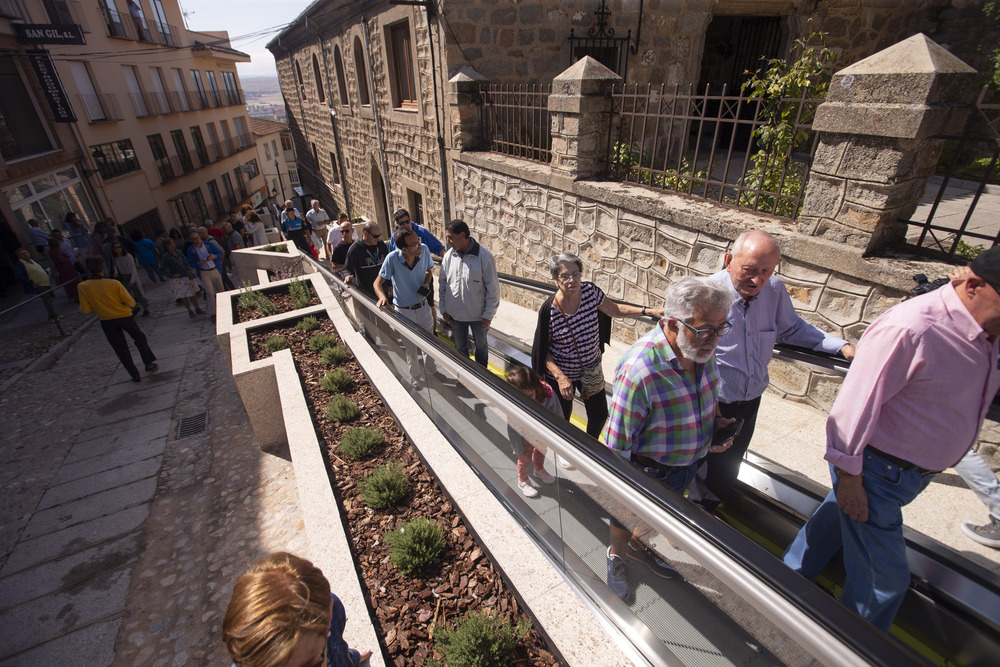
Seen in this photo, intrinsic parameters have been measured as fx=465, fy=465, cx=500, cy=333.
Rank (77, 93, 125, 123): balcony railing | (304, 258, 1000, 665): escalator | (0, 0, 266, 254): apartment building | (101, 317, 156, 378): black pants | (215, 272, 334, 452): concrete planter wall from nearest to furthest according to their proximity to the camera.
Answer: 1. (304, 258, 1000, 665): escalator
2. (215, 272, 334, 452): concrete planter wall
3. (101, 317, 156, 378): black pants
4. (0, 0, 266, 254): apartment building
5. (77, 93, 125, 123): balcony railing

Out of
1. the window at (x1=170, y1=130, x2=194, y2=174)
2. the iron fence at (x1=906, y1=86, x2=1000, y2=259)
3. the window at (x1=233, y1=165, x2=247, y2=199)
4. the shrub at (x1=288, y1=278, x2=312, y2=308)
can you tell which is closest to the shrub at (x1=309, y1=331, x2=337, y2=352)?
the shrub at (x1=288, y1=278, x2=312, y2=308)

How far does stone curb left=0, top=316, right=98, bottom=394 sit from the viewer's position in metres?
7.32

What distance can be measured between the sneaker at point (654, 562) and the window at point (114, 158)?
2165 cm

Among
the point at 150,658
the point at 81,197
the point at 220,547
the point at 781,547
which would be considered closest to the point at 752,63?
the point at 781,547

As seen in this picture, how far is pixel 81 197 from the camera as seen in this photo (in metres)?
15.6

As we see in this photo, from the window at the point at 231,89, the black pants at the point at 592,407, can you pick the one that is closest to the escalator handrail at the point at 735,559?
the black pants at the point at 592,407

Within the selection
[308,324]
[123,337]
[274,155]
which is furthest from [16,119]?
[274,155]

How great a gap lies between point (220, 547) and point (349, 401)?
1.68 m

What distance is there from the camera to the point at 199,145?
2569 centimetres

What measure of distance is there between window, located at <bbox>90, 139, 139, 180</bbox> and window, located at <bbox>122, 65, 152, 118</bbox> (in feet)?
6.62

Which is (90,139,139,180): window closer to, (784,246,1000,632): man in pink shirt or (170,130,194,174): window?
(170,130,194,174): window

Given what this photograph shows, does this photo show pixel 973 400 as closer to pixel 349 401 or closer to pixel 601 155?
pixel 349 401

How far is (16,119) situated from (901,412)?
19873mm

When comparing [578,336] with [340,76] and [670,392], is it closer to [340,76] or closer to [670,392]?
[670,392]
